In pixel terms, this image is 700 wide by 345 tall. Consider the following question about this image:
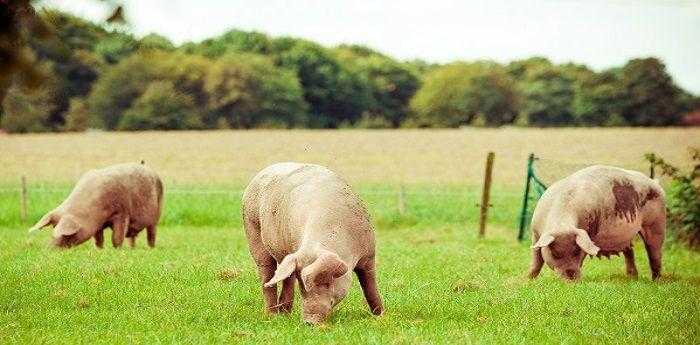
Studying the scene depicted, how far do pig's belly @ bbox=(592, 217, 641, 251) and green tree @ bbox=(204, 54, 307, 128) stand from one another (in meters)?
61.9

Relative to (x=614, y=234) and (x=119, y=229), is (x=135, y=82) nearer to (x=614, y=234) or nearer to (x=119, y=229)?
(x=119, y=229)

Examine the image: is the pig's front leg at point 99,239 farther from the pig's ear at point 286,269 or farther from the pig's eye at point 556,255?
the pig's ear at point 286,269

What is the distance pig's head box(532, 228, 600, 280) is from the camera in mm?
13062

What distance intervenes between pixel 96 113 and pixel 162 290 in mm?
60669

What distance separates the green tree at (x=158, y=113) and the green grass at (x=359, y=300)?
5224 cm

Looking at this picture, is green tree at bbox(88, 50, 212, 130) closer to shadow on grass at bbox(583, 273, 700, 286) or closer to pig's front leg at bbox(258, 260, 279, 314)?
shadow on grass at bbox(583, 273, 700, 286)

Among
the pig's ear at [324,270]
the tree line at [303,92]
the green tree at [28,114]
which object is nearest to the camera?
the pig's ear at [324,270]

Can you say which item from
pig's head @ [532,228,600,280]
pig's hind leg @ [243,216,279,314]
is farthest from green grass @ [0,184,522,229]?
pig's hind leg @ [243,216,279,314]

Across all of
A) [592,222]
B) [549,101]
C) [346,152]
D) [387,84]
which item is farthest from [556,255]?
[387,84]

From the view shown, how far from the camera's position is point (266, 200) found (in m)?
10.8

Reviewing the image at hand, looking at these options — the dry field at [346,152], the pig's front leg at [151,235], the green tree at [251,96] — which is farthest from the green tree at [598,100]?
the pig's front leg at [151,235]

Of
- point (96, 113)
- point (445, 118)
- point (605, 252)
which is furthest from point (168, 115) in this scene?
point (605, 252)

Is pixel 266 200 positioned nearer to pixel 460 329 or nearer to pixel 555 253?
pixel 460 329

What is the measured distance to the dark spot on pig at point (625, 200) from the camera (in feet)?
45.8
